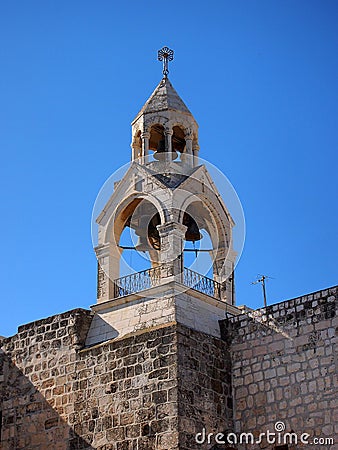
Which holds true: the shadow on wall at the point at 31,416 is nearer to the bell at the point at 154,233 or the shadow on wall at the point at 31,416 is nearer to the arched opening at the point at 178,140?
the bell at the point at 154,233

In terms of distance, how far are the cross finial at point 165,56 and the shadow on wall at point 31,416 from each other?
6.03 metres

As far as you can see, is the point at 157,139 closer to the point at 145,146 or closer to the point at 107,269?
the point at 145,146

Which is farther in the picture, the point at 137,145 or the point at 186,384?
the point at 137,145

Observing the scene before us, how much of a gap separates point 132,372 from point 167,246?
2058 mm

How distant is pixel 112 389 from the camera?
12.2 metres

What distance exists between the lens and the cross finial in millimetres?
14930

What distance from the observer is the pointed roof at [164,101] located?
14156 mm

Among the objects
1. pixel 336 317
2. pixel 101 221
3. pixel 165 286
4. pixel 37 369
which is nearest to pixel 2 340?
pixel 37 369

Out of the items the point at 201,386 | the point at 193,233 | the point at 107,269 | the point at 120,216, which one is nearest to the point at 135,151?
the point at 120,216

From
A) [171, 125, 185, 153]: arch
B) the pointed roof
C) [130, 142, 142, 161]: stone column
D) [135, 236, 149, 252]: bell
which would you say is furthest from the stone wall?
the pointed roof

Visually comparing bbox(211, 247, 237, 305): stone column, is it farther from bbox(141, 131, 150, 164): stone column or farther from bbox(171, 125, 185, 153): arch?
bbox(171, 125, 185, 153): arch

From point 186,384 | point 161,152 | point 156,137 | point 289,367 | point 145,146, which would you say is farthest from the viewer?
point 156,137

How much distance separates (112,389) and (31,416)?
1.86m

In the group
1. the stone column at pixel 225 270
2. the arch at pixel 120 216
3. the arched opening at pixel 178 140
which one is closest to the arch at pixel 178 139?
the arched opening at pixel 178 140
